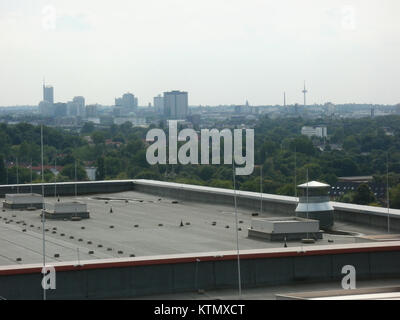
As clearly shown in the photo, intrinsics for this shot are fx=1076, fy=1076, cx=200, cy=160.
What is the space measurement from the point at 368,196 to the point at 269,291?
98201 millimetres

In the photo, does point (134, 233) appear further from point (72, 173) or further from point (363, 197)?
point (72, 173)

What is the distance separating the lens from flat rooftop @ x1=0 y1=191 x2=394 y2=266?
108 ft

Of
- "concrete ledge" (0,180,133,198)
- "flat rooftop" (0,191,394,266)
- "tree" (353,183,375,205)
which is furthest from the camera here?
"tree" (353,183,375,205)

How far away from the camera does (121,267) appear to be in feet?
86.4

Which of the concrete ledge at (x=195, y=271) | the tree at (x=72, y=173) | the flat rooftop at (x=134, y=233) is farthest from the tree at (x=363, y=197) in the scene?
the concrete ledge at (x=195, y=271)

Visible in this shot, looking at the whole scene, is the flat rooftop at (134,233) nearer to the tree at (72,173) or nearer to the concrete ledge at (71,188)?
the concrete ledge at (71,188)

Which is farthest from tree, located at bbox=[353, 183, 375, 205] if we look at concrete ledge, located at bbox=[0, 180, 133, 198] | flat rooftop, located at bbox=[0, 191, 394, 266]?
flat rooftop, located at bbox=[0, 191, 394, 266]
